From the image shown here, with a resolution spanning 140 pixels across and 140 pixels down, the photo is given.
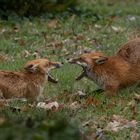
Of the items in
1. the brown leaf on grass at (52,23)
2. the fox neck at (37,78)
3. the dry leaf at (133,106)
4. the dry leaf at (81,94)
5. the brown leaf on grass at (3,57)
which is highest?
the fox neck at (37,78)

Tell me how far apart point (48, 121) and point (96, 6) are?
1535cm

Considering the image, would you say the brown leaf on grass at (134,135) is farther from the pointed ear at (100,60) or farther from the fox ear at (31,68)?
the pointed ear at (100,60)

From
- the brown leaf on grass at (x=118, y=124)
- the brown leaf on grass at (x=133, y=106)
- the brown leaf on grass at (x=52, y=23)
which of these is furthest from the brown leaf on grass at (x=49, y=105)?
the brown leaf on grass at (x=52, y=23)

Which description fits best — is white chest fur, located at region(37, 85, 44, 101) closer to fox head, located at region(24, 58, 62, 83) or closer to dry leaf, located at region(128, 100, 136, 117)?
fox head, located at region(24, 58, 62, 83)

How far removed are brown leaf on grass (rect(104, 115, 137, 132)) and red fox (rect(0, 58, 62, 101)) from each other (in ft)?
4.97

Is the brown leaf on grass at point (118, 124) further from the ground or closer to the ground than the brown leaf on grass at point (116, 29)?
further from the ground

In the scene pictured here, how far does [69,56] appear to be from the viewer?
13391 mm

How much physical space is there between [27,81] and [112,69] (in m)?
1.41

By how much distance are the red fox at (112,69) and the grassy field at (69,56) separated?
17 centimetres

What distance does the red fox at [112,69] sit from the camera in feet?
32.3

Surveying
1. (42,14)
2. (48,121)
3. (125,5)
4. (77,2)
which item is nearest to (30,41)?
(42,14)

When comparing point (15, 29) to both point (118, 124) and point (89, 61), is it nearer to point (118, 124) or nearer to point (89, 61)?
point (89, 61)

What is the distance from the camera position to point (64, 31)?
1596 cm

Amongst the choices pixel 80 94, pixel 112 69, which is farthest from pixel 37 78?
pixel 112 69
